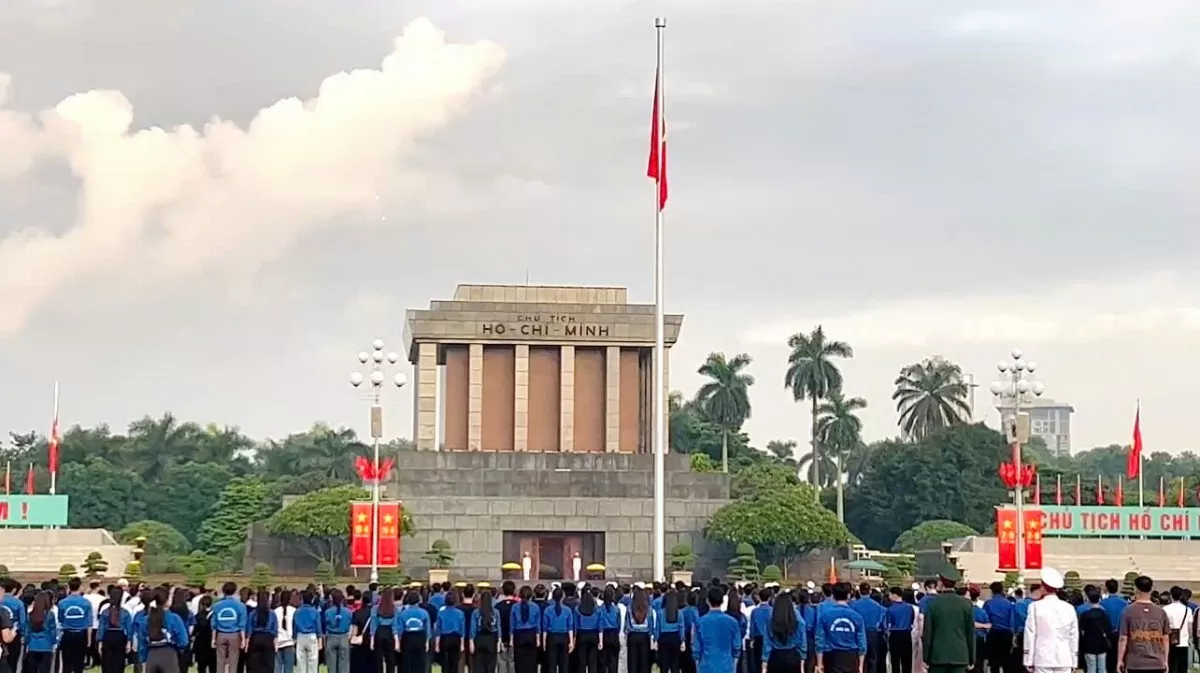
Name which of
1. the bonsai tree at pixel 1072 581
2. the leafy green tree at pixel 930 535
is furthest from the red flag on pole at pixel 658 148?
the leafy green tree at pixel 930 535

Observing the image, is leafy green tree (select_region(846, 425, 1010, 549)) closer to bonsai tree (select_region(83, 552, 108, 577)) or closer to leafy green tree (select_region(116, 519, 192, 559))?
leafy green tree (select_region(116, 519, 192, 559))

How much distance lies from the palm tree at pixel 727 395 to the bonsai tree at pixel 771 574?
35.1m

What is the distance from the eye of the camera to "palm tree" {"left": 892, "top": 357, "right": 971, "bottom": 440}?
80.2m

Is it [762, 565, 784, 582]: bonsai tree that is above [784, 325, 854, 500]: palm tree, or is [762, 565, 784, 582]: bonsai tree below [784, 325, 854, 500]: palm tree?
below

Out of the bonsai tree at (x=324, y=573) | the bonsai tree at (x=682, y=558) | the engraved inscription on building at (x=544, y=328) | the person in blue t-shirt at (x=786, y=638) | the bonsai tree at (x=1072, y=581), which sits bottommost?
the bonsai tree at (x=324, y=573)

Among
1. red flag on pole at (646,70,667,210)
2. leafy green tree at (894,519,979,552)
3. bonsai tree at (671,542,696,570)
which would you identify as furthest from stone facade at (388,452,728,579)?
red flag on pole at (646,70,667,210)

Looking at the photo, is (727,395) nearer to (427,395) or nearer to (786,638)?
(427,395)

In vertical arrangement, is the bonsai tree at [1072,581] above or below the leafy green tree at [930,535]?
below

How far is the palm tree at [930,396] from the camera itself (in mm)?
80250

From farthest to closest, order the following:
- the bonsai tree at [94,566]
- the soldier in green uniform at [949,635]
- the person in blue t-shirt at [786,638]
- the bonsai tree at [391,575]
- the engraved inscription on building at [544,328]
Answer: the engraved inscription on building at [544,328] → the bonsai tree at [94,566] → the bonsai tree at [391,575] → the soldier in green uniform at [949,635] → the person in blue t-shirt at [786,638]

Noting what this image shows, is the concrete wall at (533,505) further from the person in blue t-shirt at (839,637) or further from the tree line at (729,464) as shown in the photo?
the person in blue t-shirt at (839,637)

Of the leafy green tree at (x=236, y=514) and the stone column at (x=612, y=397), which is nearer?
the stone column at (x=612, y=397)

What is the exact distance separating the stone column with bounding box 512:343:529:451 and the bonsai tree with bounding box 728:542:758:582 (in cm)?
923

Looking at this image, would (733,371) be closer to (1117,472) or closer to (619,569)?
(619,569)
